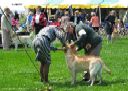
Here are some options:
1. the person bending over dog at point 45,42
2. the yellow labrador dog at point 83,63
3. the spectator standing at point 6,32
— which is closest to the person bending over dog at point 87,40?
the yellow labrador dog at point 83,63

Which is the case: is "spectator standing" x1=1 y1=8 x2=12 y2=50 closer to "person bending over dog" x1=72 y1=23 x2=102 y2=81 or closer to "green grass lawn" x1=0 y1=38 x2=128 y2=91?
"green grass lawn" x1=0 y1=38 x2=128 y2=91

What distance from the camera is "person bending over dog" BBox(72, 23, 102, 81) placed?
12020 mm

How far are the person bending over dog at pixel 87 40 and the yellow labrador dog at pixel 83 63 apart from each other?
9.9 inches

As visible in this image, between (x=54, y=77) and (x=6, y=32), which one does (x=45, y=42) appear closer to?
(x=54, y=77)

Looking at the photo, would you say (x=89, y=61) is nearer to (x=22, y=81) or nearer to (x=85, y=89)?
(x=85, y=89)

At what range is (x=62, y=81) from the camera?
42.7 feet

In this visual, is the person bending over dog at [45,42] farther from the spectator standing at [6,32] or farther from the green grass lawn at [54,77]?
the spectator standing at [6,32]

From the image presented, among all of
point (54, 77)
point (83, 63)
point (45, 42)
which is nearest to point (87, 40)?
point (83, 63)

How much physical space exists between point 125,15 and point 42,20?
18.6m

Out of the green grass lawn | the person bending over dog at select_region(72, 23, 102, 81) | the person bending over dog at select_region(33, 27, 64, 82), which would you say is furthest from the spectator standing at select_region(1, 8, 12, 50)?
the person bending over dog at select_region(33, 27, 64, 82)

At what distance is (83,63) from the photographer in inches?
477

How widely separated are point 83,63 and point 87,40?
25.8 inches

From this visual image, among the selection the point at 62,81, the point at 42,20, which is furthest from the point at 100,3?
the point at 62,81

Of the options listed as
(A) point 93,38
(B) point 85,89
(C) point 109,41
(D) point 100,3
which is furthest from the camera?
(D) point 100,3
